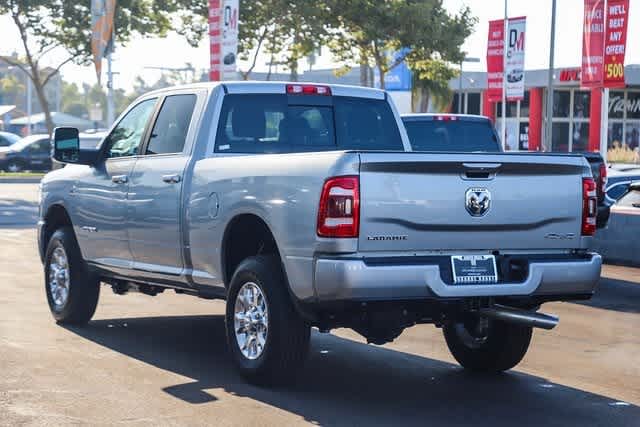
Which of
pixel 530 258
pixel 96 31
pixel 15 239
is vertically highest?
pixel 96 31

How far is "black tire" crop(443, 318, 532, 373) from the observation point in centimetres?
866

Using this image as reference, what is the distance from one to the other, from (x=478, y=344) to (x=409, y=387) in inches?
34.9

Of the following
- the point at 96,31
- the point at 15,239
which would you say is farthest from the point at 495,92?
the point at 15,239

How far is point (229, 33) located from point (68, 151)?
65.6 feet

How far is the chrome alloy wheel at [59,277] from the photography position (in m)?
10.8

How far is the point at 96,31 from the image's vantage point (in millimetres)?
36438

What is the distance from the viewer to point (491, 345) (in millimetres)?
8773

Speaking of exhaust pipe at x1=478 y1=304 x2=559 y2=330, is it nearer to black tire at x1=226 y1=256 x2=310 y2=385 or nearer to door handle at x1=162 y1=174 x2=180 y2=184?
black tire at x1=226 y1=256 x2=310 y2=385

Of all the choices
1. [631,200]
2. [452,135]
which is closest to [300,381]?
[452,135]

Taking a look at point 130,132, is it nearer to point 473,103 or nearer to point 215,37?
point 215,37

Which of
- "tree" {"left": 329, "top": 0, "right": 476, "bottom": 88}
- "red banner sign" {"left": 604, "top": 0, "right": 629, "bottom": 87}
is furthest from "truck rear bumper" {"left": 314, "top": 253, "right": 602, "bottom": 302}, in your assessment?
"tree" {"left": 329, "top": 0, "right": 476, "bottom": 88}

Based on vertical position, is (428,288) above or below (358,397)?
above

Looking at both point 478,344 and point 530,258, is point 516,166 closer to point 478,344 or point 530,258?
point 530,258

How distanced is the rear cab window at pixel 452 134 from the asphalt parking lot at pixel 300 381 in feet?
15.4
